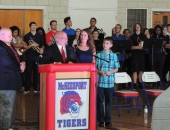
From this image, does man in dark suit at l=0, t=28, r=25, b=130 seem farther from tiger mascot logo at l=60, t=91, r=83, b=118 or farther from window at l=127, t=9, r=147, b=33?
window at l=127, t=9, r=147, b=33

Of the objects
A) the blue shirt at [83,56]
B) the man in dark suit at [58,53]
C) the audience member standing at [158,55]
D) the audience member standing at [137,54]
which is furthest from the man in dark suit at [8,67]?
the audience member standing at [158,55]

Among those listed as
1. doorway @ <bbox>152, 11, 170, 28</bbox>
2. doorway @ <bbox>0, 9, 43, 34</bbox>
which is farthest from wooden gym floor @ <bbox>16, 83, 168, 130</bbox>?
doorway @ <bbox>152, 11, 170, 28</bbox>

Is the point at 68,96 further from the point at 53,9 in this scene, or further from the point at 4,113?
the point at 53,9

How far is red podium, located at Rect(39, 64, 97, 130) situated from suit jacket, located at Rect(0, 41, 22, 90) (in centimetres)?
59

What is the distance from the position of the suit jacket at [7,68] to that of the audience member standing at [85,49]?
1410 millimetres

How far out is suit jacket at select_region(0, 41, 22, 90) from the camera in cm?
791

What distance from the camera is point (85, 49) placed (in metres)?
9.06

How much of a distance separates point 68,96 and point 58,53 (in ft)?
2.99

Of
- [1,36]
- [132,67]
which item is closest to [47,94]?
[1,36]

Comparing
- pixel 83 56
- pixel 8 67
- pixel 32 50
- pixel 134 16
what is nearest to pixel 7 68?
pixel 8 67

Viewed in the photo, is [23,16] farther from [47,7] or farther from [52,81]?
[52,81]

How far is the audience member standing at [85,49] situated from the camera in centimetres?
900

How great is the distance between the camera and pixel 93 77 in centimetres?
756

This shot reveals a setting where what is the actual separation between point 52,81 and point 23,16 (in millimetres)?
9682
